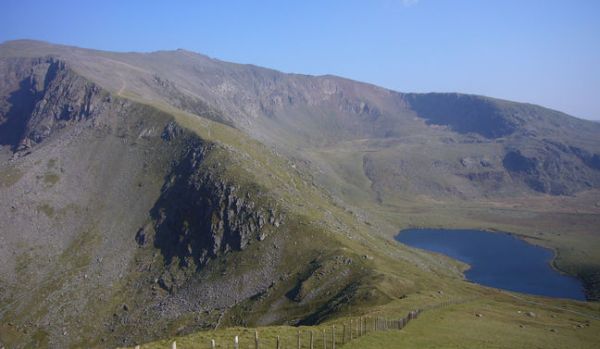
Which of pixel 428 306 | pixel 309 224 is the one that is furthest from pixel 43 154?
pixel 428 306

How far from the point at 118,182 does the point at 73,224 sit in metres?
23.0

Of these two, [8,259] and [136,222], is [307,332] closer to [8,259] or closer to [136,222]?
[136,222]

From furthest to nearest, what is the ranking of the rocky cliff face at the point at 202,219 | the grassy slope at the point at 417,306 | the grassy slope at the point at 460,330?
the rocky cliff face at the point at 202,219
the grassy slope at the point at 417,306
the grassy slope at the point at 460,330

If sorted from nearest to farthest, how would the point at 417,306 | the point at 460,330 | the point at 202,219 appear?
the point at 460,330 < the point at 417,306 < the point at 202,219

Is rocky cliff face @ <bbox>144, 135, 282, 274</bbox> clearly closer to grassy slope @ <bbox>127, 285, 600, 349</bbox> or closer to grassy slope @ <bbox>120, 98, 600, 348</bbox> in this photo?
grassy slope @ <bbox>120, 98, 600, 348</bbox>

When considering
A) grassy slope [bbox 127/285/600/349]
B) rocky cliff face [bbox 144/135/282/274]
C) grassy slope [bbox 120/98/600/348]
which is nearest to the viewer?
grassy slope [bbox 127/285/600/349]

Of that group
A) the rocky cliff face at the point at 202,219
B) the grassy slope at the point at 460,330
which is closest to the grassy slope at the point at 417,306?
the grassy slope at the point at 460,330

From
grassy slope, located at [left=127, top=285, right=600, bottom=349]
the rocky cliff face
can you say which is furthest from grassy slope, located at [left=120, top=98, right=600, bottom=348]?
the rocky cliff face

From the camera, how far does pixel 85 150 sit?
19662 centimetres

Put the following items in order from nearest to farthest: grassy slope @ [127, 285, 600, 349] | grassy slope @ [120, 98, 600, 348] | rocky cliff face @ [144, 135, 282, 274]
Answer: grassy slope @ [127, 285, 600, 349] < grassy slope @ [120, 98, 600, 348] < rocky cliff face @ [144, 135, 282, 274]

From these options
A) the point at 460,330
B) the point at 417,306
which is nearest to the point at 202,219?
the point at 417,306

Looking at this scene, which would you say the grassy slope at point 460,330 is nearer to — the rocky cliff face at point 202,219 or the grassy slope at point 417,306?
the grassy slope at point 417,306

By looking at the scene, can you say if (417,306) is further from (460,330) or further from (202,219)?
(202,219)

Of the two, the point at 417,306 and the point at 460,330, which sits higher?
the point at 460,330
